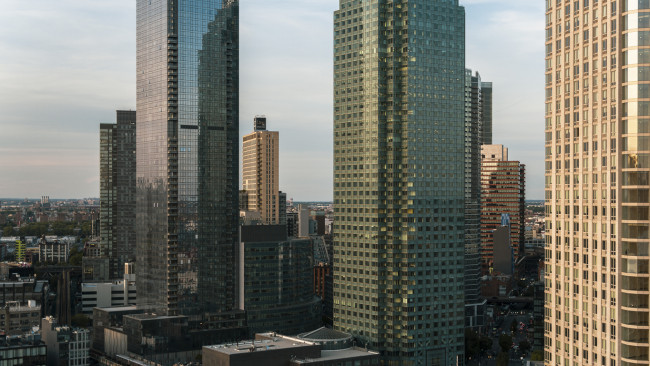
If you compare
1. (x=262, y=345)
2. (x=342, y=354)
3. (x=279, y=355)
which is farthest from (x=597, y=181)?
(x=262, y=345)

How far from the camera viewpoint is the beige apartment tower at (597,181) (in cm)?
10081

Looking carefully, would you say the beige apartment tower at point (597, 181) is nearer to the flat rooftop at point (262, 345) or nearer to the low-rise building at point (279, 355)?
the low-rise building at point (279, 355)

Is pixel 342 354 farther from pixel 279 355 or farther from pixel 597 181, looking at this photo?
pixel 597 181

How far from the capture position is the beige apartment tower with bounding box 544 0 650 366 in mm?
100812

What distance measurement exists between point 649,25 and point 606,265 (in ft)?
104

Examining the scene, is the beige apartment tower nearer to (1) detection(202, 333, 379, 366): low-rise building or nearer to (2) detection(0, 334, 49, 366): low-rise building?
(1) detection(202, 333, 379, 366): low-rise building

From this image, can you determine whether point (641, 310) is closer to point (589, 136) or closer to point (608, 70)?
point (589, 136)

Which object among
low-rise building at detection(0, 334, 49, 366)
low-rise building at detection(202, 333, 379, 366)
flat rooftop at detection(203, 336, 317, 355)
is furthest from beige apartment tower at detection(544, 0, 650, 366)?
low-rise building at detection(0, 334, 49, 366)

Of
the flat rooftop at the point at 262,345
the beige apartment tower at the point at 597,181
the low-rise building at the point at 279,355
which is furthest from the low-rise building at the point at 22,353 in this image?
the beige apartment tower at the point at 597,181

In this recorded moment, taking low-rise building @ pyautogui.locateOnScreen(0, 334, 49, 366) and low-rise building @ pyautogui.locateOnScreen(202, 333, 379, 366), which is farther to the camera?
low-rise building @ pyautogui.locateOnScreen(0, 334, 49, 366)

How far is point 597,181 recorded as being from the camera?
106m

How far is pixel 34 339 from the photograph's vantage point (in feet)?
627

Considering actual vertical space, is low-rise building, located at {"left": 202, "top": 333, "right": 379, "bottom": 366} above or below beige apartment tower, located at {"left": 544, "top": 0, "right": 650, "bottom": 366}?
below

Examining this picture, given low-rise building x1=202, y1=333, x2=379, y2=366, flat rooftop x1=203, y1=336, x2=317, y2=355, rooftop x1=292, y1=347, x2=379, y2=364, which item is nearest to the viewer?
low-rise building x1=202, y1=333, x2=379, y2=366
